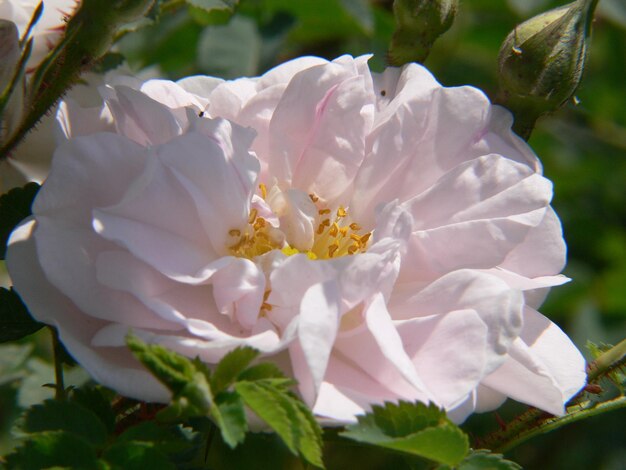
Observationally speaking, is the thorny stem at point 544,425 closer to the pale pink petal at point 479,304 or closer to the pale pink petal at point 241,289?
the pale pink petal at point 479,304

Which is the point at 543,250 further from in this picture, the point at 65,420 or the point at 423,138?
the point at 65,420

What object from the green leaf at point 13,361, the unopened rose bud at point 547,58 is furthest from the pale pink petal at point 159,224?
the green leaf at point 13,361

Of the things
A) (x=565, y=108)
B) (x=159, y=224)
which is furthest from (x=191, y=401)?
(x=565, y=108)

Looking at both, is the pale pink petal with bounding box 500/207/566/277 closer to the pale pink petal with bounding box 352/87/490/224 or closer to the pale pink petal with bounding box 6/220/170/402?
the pale pink petal with bounding box 352/87/490/224

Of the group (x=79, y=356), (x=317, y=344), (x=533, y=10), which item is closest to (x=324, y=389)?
(x=317, y=344)

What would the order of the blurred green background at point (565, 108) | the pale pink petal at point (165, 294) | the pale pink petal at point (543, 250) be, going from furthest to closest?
the blurred green background at point (565, 108) < the pale pink petal at point (543, 250) < the pale pink petal at point (165, 294)
